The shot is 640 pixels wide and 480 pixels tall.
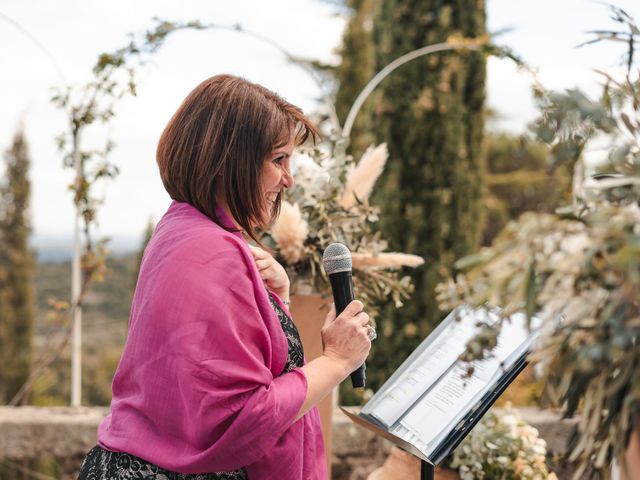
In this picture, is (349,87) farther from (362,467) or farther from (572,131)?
(572,131)

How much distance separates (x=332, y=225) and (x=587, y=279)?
1.66 metres

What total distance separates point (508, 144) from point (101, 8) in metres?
8.93

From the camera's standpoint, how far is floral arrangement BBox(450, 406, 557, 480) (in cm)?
251

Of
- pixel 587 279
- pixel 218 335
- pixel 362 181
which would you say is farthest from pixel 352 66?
pixel 587 279

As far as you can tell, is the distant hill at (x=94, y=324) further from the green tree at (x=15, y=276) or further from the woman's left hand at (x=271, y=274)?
the woman's left hand at (x=271, y=274)

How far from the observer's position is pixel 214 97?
5.22 ft

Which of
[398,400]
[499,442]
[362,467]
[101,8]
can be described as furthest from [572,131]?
[101,8]

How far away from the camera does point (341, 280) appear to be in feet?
5.82

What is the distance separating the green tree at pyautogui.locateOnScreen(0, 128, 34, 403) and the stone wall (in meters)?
4.71

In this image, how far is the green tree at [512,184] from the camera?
12719 millimetres

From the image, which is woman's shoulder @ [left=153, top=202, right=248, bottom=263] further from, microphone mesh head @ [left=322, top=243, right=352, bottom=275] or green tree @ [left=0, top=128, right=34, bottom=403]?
green tree @ [left=0, top=128, right=34, bottom=403]

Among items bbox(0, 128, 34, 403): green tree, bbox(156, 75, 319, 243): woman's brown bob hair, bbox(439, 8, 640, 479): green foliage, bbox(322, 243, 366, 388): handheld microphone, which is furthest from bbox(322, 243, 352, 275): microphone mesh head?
bbox(0, 128, 34, 403): green tree

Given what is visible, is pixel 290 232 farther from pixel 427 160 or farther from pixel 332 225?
pixel 427 160

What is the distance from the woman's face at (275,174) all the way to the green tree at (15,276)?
698 centimetres
